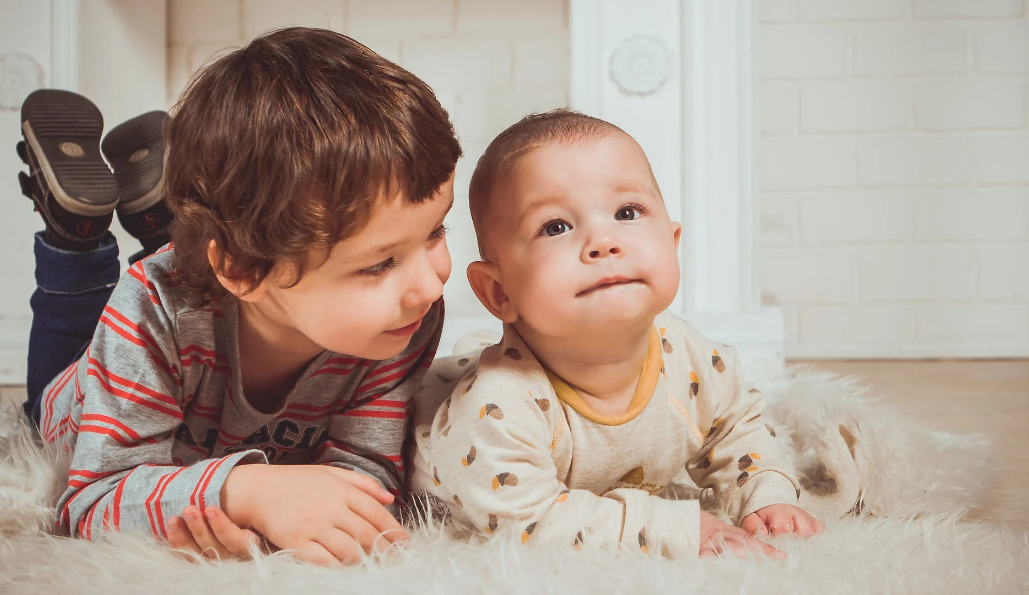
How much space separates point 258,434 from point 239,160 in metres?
0.35

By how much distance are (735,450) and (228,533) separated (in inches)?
19.2

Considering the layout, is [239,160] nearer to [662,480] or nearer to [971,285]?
[662,480]

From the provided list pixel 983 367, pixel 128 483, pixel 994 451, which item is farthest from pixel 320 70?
pixel 983 367

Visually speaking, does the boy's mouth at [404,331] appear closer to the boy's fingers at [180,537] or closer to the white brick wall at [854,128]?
the boy's fingers at [180,537]

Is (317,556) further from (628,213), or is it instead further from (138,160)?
(138,160)

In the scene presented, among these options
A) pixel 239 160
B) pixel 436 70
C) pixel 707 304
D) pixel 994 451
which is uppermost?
pixel 436 70

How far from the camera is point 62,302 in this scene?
3.92 ft

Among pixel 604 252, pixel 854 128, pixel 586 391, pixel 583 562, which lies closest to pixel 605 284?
pixel 604 252

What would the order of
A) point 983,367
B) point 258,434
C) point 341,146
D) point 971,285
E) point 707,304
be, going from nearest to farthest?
point 341,146 < point 258,434 < point 707,304 < point 983,367 < point 971,285

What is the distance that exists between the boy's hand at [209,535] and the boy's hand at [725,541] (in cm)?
37

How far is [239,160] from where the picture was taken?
0.72 metres

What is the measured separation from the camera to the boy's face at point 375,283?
75 cm

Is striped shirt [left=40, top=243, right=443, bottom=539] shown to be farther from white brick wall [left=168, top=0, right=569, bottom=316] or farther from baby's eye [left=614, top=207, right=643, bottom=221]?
white brick wall [left=168, top=0, right=569, bottom=316]

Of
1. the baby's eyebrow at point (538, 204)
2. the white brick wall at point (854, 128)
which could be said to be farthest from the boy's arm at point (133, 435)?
the white brick wall at point (854, 128)
